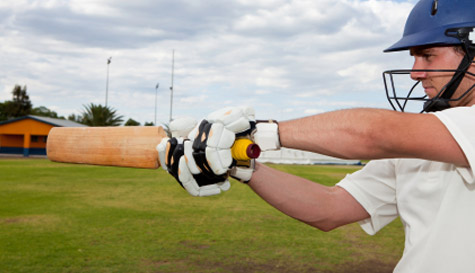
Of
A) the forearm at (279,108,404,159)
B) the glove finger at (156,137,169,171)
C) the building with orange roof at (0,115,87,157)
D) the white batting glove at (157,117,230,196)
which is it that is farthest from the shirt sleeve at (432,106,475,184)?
the building with orange roof at (0,115,87,157)

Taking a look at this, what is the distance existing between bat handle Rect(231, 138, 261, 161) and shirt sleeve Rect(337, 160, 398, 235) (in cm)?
86

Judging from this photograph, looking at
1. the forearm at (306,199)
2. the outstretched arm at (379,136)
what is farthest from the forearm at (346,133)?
the forearm at (306,199)

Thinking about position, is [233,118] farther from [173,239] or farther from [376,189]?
[173,239]

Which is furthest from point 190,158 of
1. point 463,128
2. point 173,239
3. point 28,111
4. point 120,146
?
point 28,111

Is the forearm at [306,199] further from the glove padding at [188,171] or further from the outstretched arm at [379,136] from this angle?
the outstretched arm at [379,136]

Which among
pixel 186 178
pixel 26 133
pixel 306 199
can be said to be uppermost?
pixel 186 178

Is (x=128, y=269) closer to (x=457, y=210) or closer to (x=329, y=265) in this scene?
(x=329, y=265)

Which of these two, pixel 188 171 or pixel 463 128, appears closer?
pixel 463 128

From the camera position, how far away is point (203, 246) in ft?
21.1

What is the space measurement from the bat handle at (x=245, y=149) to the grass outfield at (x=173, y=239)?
4033 mm

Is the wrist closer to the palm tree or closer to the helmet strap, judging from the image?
the helmet strap

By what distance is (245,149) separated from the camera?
5.27 ft

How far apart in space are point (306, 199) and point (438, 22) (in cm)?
102

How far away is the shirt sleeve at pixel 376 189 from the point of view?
222cm
